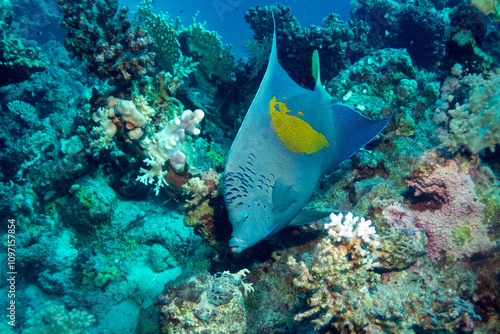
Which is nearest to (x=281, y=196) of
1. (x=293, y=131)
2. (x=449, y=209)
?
(x=293, y=131)

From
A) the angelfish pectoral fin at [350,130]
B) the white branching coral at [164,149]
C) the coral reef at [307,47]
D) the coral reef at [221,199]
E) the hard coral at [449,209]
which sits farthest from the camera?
the coral reef at [307,47]

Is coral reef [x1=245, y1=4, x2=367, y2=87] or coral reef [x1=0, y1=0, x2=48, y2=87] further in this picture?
coral reef [x1=245, y1=4, x2=367, y2=87]

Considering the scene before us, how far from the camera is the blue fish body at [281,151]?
87.6 inches

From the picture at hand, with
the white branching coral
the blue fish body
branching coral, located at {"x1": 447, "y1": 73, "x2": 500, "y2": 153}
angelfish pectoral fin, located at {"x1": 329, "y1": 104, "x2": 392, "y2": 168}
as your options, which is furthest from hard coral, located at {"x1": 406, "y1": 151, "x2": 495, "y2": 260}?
the white branching coral

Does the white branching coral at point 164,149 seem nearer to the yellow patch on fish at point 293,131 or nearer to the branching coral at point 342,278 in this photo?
the yellow patch on fish at point 293,131

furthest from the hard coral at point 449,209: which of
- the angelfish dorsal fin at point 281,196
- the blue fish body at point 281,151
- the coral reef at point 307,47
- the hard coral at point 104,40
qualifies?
the hard coral at point 104,40

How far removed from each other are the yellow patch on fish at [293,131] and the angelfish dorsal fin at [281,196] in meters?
0.41

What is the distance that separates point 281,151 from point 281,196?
455mm

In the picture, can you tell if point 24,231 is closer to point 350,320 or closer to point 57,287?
point 57,287

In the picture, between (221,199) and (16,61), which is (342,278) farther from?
(16,61)

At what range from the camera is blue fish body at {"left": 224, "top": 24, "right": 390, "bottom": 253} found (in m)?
2.22

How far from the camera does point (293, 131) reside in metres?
2.59

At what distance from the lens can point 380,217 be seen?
2789 mm

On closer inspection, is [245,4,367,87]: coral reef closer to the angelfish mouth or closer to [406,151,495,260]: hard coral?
[406,151,495,260]: hard coral
